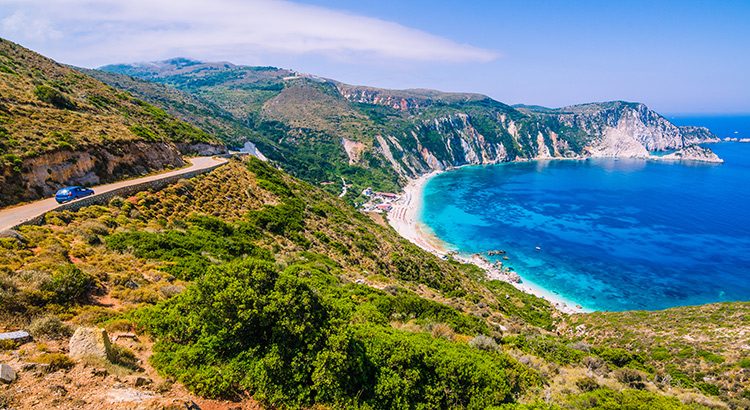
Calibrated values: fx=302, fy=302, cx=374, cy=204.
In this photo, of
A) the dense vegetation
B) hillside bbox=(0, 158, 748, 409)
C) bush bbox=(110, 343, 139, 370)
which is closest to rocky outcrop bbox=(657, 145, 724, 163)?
hillside bbox=(0, 158, 748, 409)

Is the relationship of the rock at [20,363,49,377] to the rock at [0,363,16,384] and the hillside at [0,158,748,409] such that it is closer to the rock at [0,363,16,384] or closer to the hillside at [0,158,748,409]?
the hillside at [0,158,748,409]

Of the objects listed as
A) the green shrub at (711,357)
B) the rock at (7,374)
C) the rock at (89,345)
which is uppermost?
the rock at (7,374)

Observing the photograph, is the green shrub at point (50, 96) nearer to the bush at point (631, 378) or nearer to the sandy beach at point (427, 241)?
the bush at point (631, 378)

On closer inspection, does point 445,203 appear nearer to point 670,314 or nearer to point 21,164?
point 670,314

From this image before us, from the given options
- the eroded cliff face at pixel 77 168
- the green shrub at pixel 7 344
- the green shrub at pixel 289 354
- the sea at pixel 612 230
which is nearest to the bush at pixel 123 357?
the green shrub at pixel 289 354

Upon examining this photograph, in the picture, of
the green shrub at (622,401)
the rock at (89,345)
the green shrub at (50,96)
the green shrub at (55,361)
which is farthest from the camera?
the green shrub at (50,96)

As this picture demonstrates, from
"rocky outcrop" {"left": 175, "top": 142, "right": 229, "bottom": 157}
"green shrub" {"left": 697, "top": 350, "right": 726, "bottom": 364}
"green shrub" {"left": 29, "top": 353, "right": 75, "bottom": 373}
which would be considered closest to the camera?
"green shrub" {"left": 29, "top": 353, "right": 75, "bottom": 373}

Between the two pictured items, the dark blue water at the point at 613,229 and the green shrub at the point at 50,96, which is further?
the dark blue water at the point at 613,229
